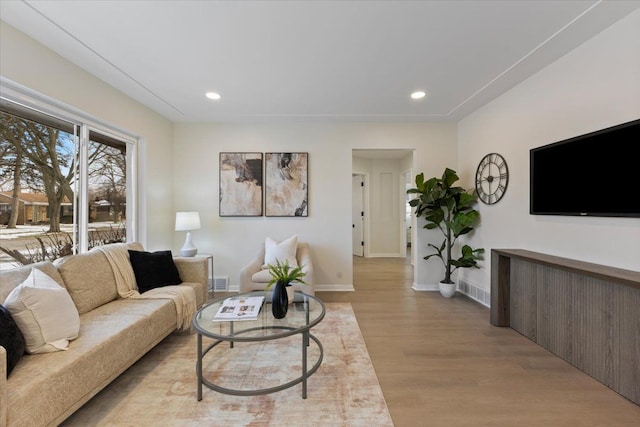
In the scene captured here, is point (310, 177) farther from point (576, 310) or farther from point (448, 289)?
point (576, 310)

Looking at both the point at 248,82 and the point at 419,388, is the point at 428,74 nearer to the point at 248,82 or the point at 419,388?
the point at 248,82

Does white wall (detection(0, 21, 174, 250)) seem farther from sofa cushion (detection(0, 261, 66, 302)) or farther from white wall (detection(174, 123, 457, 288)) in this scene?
sofa cushion (detection(0, 261, 66, 302))

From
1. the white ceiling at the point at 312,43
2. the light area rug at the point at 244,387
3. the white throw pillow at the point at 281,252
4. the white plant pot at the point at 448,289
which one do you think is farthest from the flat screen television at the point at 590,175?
the white throw pillow at the point at 281,252

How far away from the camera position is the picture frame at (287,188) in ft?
13.3

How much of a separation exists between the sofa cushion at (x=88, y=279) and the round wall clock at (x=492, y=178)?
14.0 feet

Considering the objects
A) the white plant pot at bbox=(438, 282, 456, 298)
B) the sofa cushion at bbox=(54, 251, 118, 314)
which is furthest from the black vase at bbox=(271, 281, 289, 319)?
the white plant pot at bbox=(438, 282, 456, 298)

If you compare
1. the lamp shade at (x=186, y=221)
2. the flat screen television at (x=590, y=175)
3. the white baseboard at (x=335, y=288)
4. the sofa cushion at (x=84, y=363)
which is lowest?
the white baseboard at (x=335, y=288)

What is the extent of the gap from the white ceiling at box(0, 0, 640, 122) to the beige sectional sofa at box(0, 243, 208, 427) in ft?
5.95

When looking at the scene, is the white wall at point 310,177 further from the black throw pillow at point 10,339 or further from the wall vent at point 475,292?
the black throw pillow at point 10,339

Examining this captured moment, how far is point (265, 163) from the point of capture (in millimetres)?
4062

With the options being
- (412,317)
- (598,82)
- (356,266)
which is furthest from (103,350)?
(356,266)

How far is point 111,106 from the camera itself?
9.57 feet

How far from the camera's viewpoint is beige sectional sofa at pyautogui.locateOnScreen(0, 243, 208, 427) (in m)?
1.24

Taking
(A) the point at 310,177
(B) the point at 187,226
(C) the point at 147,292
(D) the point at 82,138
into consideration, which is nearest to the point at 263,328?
(C) the point at 147,292
